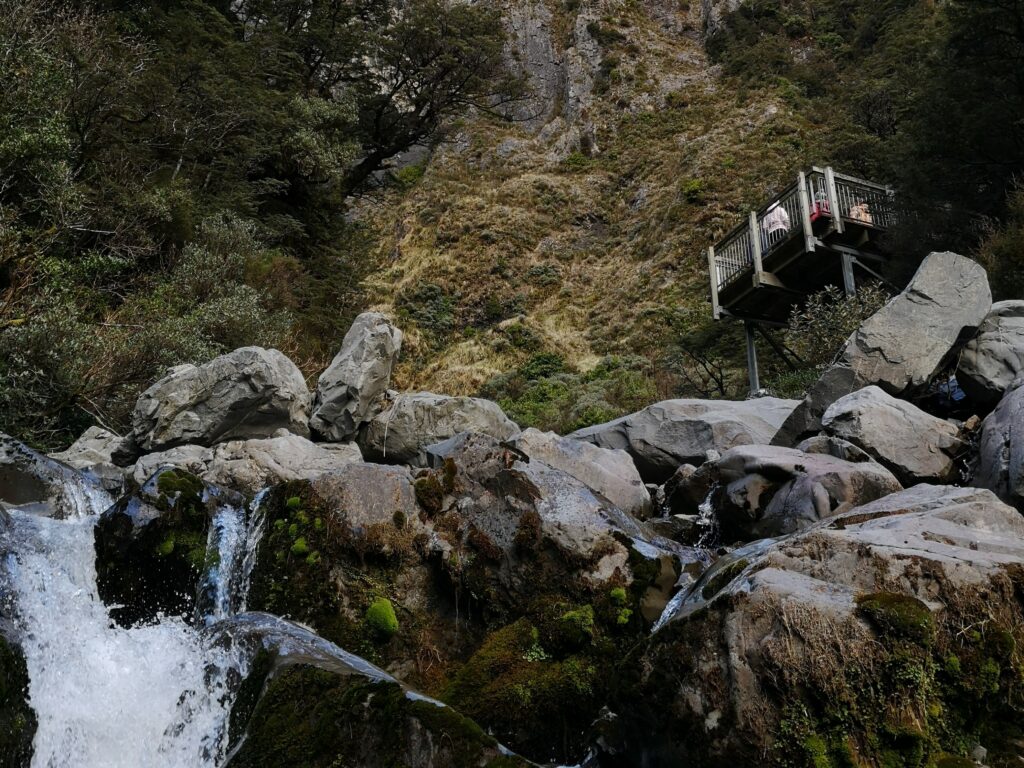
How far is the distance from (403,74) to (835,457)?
17520 mm

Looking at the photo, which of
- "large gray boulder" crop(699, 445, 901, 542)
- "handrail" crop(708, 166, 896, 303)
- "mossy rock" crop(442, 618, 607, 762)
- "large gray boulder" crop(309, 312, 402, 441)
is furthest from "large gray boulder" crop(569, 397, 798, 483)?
"mossy rock" crop(442, 618, 607, 762)

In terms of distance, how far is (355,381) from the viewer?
12414 millimetres

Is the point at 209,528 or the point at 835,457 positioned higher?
the point at 209,528

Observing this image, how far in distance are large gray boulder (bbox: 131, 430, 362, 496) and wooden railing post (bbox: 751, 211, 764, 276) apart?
10.7 meters

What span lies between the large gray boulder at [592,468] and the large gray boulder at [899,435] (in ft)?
→ 7.74

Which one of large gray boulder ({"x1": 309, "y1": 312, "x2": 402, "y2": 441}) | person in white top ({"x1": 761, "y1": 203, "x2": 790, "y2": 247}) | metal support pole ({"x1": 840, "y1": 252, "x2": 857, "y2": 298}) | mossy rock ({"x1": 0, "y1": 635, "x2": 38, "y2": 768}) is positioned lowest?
metal support pole ({"x1": 840, "y1": 252, "x2": 857, "y2": 298})

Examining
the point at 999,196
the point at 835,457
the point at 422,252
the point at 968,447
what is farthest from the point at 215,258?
the point at 422,252

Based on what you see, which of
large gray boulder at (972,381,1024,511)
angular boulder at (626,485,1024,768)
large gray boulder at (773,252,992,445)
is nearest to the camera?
angular boulder at (626,485,1024,768)

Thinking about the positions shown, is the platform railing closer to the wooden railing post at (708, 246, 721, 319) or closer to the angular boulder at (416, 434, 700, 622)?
the wooden railing post at (708, 246, 721, 319)

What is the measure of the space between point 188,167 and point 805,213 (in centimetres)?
1336

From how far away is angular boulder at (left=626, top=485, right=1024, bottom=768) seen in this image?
407cm

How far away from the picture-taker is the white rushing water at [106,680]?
5.21 m

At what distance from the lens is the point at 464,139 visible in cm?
4253

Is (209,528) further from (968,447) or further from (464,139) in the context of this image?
(464,139)
